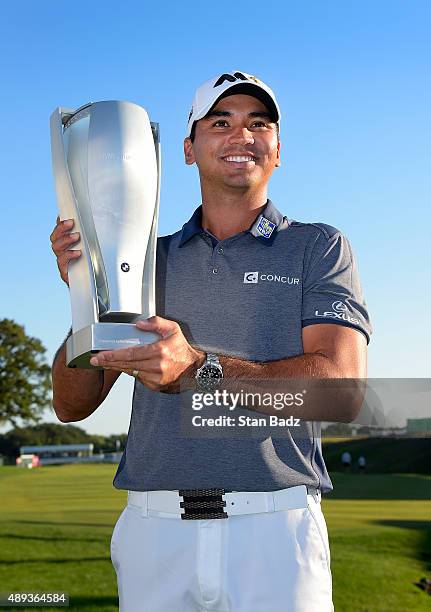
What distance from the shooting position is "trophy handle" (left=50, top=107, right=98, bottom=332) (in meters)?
2.44

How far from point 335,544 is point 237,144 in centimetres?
1205

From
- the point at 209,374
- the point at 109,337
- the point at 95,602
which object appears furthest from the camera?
the point at 95,602

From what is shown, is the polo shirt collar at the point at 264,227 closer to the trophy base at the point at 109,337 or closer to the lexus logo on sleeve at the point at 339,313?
the lexus logo on sleeve at the point at 339,313

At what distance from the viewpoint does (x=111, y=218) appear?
245cm

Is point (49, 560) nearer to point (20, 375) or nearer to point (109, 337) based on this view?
point (109, 337)

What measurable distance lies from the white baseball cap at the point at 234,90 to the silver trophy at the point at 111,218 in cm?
74

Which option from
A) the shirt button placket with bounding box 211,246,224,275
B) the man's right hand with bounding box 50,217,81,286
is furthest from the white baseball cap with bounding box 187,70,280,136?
the man's right hand with bounding box 50,217,81,286

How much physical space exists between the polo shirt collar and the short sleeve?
0.20m

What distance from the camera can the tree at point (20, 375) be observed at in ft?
176

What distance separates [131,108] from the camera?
2584 millimetres

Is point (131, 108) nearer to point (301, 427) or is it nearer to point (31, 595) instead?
point (301, 427)

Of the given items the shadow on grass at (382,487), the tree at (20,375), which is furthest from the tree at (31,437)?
the shadow on grass at (382,487)

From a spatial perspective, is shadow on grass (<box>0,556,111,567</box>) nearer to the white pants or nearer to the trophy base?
the white pants

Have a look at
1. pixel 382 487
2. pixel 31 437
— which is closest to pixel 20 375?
pixel 31 437
